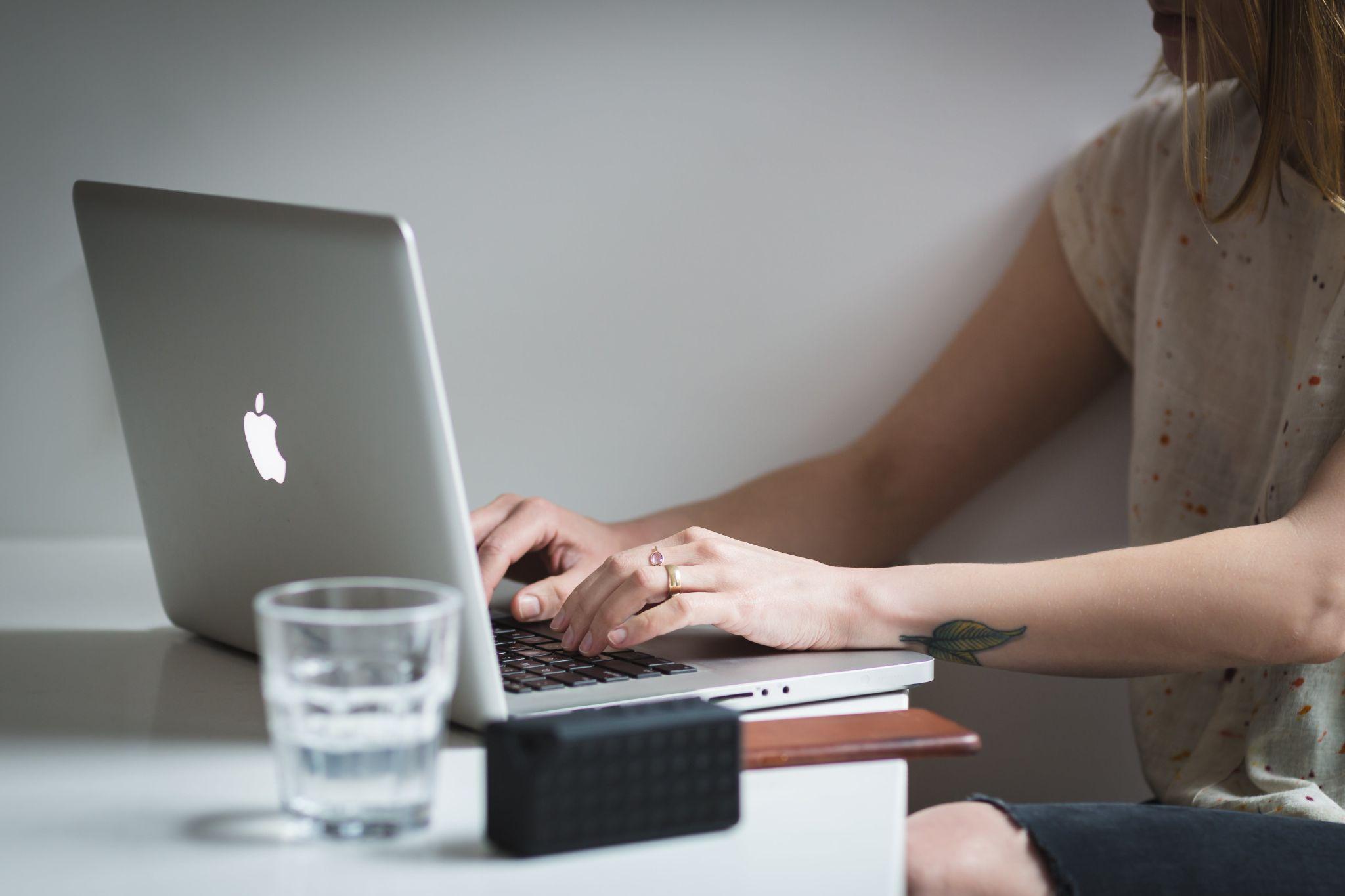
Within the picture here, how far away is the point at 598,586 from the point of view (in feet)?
2.82

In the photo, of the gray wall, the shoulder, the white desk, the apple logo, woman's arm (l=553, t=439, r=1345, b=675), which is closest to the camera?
the white desk

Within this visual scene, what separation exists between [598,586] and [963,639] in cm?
26

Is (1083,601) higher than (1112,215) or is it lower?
lower

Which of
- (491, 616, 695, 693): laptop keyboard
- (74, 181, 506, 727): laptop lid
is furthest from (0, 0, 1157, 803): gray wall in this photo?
(491, 616, 695, 693): laptop keyboard

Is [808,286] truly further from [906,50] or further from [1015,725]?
[1015,725]

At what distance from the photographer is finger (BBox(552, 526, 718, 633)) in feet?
2.80

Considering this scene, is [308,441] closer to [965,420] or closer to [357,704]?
[357,704]

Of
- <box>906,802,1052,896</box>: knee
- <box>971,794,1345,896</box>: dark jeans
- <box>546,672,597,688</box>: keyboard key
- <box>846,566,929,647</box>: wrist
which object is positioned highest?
<box>546,672,597,688</box>: keyboard key

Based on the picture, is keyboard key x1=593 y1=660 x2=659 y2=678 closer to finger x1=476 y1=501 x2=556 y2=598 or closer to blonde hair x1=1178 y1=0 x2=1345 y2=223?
finger x1=476 y1=501 x2=556 y2=598

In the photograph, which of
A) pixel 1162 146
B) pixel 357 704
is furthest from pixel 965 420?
pixel 357 704

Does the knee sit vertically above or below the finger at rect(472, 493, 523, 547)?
below

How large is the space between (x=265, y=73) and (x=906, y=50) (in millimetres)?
706

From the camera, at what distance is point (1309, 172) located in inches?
44.1

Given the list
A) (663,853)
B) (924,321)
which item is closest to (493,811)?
(663,853)
